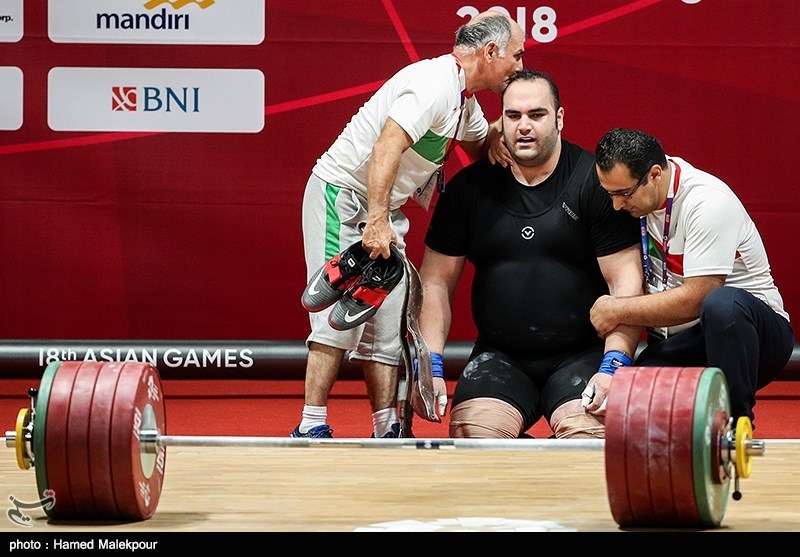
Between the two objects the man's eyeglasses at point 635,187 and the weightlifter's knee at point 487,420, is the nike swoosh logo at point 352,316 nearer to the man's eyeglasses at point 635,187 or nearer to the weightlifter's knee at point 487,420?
the weightlifter's knee at point 487,420

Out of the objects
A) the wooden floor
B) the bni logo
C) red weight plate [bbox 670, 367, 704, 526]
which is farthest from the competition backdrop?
red weight plate [bbox 670, 367, 704, 526]

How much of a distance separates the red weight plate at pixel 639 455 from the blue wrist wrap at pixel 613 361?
968 mm

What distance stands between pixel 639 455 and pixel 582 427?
103 centimetres

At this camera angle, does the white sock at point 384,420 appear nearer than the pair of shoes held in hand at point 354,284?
No

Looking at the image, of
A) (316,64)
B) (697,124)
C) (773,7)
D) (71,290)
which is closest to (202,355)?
(71,290)

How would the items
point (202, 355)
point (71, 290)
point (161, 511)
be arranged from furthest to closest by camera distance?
point (71, 290) < point (202, 355) < point (161, 511)

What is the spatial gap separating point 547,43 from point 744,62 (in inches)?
29.5

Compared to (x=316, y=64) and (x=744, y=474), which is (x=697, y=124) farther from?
(x=744, y=474)

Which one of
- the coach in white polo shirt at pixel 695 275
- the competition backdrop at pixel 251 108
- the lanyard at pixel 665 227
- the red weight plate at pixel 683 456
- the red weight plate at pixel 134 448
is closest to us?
the red weight plate at pixel 683 456

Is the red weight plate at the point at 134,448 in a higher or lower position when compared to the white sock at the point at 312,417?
higher

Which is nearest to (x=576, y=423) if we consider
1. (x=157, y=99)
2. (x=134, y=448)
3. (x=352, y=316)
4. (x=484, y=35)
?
(x=352, y=316)

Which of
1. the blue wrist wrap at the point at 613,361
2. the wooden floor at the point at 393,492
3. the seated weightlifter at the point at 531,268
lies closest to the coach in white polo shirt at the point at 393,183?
the seated weightlifter at the point at 531,268

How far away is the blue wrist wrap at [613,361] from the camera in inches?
128

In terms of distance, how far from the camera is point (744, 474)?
7.45 ft
